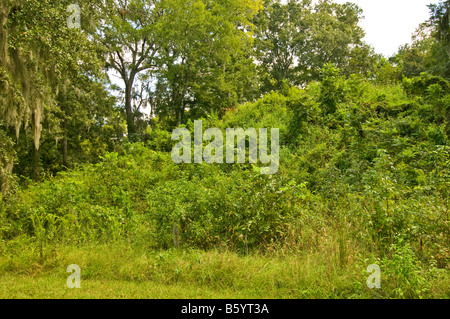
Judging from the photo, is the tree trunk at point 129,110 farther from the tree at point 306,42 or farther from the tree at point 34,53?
the tree at point 34,53

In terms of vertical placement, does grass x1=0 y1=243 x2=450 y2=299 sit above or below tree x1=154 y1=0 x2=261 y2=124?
below

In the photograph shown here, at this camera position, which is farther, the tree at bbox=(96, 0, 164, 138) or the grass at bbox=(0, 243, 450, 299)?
the tree at bbox=(96, 0, 164, 138)

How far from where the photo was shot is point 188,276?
4.57m

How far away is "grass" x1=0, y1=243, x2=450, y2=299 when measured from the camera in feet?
13.0

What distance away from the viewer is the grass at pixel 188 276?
3.97 meters

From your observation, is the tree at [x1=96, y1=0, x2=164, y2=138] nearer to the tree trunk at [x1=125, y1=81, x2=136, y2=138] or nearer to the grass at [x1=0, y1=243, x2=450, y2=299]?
the tree trunk at [x1=125, y1=81, x2=136, y2=138]

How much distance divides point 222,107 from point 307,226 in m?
16.5

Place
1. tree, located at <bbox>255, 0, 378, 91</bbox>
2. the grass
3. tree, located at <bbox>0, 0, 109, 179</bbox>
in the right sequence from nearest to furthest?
the grass → tree, located at <bbox>0, 0, 109, 179</bbox> → tree, located at <bbox>255, 0, 378, 91</bbox>

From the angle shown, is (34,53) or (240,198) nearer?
(240,198)

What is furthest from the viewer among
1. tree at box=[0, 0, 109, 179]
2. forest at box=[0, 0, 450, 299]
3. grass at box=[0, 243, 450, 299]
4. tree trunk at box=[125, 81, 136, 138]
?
tree trunk at box=[125, 81, 136, 138]

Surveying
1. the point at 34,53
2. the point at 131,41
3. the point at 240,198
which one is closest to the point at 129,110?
the point at 131,41

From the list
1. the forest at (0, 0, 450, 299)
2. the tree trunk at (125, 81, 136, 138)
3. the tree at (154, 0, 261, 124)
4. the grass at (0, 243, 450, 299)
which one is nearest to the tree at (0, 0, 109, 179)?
the forest at (0, 0, 450, 299)

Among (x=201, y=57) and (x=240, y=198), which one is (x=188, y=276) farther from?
(x=201, y=57)
